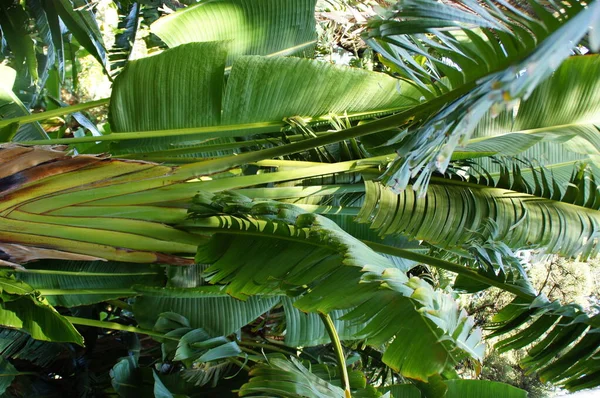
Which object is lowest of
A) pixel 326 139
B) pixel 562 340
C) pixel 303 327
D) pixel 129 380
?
pixel 129 380

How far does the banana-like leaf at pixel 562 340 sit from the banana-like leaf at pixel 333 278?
0.72 feet

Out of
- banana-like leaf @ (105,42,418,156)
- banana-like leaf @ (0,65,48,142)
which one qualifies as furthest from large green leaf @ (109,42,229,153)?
banana-like leaf @ (0,65,48,142)

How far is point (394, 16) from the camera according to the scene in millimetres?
671

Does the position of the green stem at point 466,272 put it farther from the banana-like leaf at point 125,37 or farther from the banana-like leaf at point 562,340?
the banana-like leaf at point 125,37

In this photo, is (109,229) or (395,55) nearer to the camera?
(395,55)

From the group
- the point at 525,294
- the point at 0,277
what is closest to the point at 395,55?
the point at 525,294

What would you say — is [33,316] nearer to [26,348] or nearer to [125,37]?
[26,348]

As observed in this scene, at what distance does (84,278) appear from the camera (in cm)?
121

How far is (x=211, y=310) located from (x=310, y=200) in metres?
0.48

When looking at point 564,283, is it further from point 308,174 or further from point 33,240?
point 33,240

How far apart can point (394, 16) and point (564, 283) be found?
3397 millimetres

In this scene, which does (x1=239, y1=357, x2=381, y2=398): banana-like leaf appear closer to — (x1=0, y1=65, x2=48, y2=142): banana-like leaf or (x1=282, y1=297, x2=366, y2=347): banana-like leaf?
(x1=282, y1=297, x2=366, y2=347): banana-like leaf

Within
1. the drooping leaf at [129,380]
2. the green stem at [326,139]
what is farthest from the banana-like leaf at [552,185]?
the drooping leaf at [129,380]

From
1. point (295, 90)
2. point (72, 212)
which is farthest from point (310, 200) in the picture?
point (72, 212)
